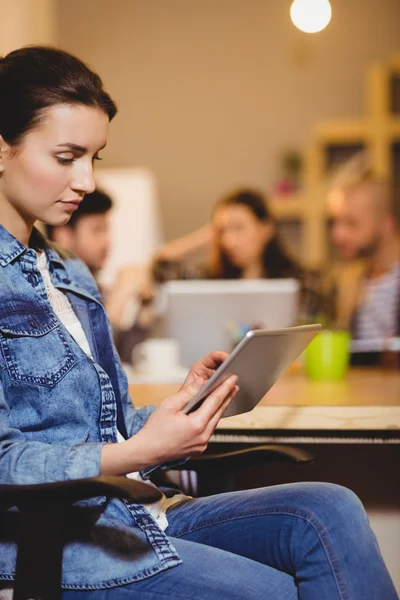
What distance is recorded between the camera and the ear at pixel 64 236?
2.54 metres

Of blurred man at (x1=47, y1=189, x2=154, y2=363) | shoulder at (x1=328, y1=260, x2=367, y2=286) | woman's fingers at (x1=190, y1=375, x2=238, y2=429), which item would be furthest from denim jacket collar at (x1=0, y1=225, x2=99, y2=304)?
shoulder at (x1=328, y1=260, x2=367, y2=286)

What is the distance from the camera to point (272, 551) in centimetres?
108

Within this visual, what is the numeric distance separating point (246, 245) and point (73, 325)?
2.21m

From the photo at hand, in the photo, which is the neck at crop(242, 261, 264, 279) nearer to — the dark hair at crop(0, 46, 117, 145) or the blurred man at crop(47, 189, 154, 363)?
the blurred man at crop(47, 189, 154, 363)

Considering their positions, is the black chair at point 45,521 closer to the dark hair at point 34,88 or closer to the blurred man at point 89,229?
the dark hair at point 34,88

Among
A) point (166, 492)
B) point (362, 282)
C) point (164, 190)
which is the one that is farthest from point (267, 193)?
point (166, 492)

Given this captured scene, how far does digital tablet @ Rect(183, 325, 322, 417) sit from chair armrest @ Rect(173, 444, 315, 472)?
0.07 metres

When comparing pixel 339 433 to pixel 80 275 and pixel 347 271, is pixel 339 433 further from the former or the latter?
pixel 347 271

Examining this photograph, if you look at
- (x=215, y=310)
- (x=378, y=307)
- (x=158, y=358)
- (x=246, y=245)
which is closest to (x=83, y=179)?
(x=158, y=358)

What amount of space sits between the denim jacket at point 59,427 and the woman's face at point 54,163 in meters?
0.07

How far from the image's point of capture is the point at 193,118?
452 cm

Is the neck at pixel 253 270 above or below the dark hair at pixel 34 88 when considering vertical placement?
below

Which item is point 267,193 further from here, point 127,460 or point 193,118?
point 127,460

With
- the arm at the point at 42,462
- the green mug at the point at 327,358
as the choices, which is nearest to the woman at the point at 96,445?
the arm at the point at 42,462
